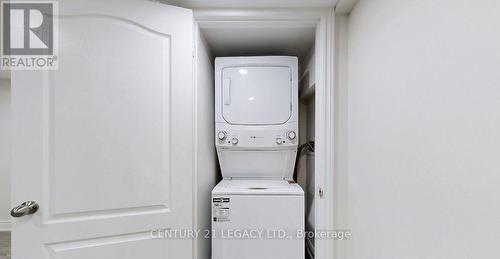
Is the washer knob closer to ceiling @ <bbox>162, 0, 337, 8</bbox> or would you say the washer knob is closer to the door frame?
the door frame

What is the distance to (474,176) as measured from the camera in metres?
0.50

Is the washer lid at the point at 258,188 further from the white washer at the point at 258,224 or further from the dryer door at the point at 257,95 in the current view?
the dryer door at the point at 257,95

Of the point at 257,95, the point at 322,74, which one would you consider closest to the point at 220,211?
the point at 257,95

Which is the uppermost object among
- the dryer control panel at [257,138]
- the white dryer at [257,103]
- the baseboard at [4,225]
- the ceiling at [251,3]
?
the ceiling at [251,3]

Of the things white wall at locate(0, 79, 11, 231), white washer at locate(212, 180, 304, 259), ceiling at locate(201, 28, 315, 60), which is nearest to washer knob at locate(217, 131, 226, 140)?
white washer at locate(212, 180, 304, 259)

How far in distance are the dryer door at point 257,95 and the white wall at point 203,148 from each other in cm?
17

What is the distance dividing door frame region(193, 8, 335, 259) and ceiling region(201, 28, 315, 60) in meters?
0.20

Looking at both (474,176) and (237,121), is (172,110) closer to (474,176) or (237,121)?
(237,121)

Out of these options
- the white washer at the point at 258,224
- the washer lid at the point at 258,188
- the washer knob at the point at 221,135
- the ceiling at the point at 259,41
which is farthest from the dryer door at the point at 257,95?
the white washer at the point at 258,224

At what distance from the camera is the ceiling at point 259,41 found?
1474mm

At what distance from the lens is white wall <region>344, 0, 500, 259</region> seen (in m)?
0.47

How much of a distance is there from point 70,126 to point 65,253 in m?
0.61

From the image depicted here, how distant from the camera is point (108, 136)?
1.00 metres

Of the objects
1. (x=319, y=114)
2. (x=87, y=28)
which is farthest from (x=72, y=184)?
(x=319, y=114)
